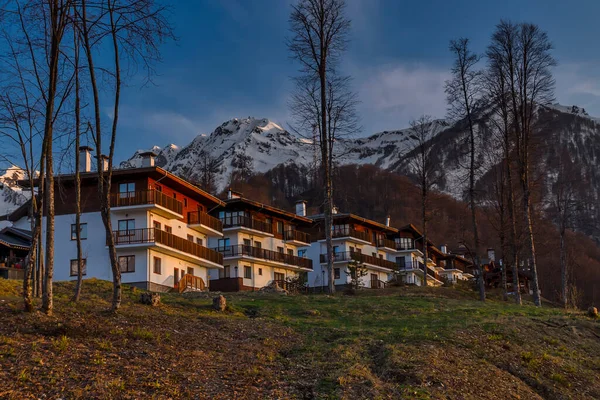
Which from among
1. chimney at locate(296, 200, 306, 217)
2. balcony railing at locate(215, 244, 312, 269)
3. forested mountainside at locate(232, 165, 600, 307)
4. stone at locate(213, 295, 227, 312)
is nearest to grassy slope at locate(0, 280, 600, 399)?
stone at locate(213, 295, 227, 312)

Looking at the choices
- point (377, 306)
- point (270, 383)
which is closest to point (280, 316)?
point (377, 306)

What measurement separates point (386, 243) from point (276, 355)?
207 feet

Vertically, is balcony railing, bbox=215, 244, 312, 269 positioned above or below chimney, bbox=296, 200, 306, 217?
below

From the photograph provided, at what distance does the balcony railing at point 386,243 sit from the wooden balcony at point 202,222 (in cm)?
2896

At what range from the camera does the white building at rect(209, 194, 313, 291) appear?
Result: 53.6 metres

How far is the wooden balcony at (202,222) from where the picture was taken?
47.8 m

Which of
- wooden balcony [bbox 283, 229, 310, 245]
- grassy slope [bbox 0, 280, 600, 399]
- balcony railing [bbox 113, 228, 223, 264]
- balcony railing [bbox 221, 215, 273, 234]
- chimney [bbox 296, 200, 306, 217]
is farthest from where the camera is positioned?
chimney [bbox 296, 200, 306, 217]

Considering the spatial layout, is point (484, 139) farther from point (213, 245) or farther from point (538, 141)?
point (213, 245)

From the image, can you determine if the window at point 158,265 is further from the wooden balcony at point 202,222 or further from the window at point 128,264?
the wooden balcony at point 202,222

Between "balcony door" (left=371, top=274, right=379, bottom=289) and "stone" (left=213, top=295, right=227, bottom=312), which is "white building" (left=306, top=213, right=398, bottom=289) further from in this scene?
"stone" (left=213, top=295, right=227, bottom=312)

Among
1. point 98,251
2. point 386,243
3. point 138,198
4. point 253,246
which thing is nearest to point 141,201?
point 138,198

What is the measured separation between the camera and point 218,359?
12.9 m

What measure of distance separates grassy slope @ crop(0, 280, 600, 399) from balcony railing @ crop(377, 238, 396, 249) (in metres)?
53.8

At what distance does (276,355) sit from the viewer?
1398 centimetres
